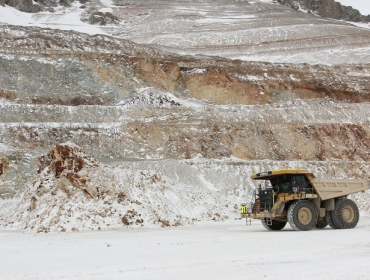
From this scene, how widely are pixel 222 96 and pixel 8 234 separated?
20.4 metres

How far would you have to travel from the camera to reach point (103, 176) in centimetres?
1803

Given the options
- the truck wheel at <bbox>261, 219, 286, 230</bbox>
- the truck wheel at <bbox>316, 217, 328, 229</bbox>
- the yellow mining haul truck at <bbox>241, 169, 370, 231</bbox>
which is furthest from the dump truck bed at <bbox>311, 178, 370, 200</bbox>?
the truck wheel at <bbox>261, 219, 286, 230</bbox>

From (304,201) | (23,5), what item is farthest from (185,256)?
(23,5)

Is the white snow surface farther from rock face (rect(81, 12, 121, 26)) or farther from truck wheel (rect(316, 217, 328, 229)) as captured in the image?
truck wheel (rect(316, 217, 328, 229))

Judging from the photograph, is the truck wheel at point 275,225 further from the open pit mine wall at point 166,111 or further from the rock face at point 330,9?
the rock face at point 330,9

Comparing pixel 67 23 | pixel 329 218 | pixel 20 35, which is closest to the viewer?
pixel 329 218

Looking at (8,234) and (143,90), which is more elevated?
(143,90)

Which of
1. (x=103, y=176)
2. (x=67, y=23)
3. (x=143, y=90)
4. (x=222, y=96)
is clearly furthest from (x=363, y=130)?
(x=67, y=23)

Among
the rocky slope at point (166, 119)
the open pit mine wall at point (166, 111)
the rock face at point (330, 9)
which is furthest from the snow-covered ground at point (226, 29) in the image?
the open pit mine wall at point (166, 111)

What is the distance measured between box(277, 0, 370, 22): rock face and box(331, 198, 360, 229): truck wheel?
79.8 metres

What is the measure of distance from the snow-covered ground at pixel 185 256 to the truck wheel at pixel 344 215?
1.93 meters

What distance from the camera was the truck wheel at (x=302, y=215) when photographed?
14.7 metres

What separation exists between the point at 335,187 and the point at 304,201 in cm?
142

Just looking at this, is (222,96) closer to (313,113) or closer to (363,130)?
(313,113)
